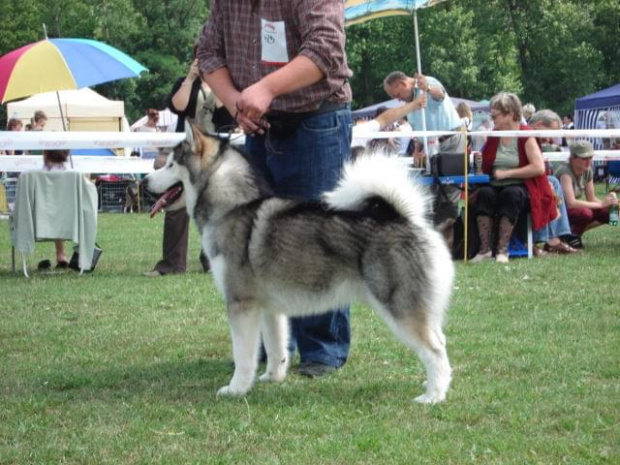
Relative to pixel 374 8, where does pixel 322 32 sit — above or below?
below

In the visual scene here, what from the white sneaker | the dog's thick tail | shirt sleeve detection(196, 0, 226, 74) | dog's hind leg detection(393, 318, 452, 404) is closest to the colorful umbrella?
the white sneaker

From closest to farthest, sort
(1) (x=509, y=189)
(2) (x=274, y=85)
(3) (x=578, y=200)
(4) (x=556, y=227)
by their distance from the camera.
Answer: (2) (x=274, y=85) → (1) (x=509, y=189) → (4) (x=556, y=227) → (3) (x=578, y=200)

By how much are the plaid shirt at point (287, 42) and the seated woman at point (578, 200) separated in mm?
5604

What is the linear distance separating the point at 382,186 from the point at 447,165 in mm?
5095

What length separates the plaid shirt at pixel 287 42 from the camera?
13.3 ft

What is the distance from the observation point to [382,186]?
391 centimetres

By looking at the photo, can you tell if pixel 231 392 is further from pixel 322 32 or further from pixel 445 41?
pixel 445 41

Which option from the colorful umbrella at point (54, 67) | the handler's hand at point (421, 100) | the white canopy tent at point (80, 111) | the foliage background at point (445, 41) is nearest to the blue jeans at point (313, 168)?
the handler's hand at point (421, 100)

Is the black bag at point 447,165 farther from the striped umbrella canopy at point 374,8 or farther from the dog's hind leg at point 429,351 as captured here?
the dog's hind leg at point 429,351

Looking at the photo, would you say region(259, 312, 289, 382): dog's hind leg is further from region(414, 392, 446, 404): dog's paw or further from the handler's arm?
the handler's arm

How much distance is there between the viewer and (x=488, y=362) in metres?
4.60

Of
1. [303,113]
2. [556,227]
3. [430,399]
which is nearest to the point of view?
[430,399]

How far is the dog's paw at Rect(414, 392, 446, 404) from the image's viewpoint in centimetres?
385

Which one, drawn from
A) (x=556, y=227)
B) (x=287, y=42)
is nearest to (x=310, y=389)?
(x=287, y=42)
